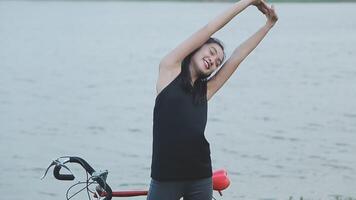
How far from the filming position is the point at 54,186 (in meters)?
11.2

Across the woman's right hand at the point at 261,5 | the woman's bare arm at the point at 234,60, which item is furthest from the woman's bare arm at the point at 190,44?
the woman's bare arm at the point at 234,60

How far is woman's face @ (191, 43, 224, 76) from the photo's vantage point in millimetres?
4254

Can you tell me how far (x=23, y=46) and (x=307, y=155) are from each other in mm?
29308

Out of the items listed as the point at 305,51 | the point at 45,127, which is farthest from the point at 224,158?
the point at 305,51

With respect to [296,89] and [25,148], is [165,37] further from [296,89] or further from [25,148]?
[25,148]

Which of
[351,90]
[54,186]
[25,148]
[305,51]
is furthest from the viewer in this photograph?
[305,51]

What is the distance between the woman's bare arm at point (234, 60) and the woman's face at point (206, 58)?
0.55ft

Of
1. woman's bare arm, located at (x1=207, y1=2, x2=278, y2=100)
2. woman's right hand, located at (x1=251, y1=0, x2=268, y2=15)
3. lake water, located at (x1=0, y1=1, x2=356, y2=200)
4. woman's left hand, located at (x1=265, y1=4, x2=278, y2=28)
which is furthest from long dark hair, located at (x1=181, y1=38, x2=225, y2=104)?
lake water, located at (x1=0, y1=1, x2=356, y2=200)

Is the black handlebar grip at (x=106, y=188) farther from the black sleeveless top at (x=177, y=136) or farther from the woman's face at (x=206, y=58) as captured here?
the woman's face at (x=206, y=58)

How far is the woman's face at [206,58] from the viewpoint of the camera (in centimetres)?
425

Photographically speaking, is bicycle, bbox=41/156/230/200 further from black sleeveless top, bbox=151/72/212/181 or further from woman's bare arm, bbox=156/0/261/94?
woman's bare arm, bbox=156/0/261/94

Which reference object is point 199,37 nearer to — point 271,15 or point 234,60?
point 234,60

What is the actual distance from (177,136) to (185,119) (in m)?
0.10

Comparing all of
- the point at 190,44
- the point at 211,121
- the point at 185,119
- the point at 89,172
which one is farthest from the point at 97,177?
the point at 211,121
